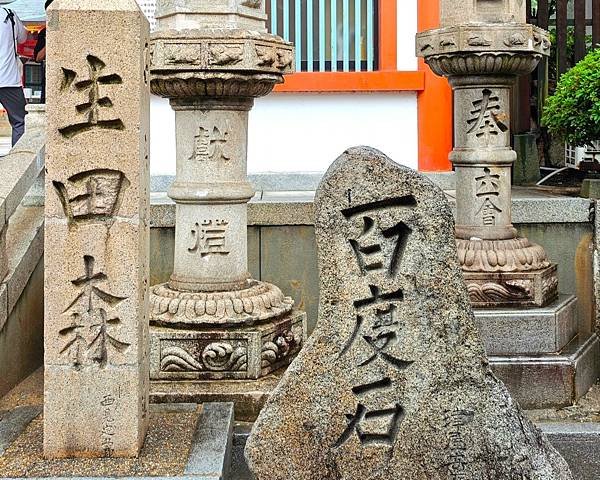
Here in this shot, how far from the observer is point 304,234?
6.54 m

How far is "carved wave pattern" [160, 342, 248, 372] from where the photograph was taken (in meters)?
5.02

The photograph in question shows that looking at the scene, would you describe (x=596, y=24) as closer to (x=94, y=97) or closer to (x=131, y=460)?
(x=94, y=97)

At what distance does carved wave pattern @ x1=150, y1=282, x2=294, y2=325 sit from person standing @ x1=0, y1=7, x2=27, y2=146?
173 inches

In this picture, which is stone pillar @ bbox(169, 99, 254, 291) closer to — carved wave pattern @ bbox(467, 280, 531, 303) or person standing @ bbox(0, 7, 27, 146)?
carved wave pattern @ bbox(467, 280, 531, 303)

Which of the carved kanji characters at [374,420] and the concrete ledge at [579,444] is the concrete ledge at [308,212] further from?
the carved kanji characters at [374,420]

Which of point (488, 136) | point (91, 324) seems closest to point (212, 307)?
point (91, 324)

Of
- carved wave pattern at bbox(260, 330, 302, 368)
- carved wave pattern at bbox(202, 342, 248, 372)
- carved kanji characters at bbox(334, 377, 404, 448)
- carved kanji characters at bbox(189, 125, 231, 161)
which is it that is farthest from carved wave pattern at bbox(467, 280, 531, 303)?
carved kanji characters at bbox(334, 377, 404, 448)

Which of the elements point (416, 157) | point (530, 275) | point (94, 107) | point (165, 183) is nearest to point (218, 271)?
point (94, 107)

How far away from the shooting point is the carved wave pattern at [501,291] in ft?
19.2

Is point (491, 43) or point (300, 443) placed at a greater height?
point (491, 43)

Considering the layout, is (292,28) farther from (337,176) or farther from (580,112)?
(337,176)

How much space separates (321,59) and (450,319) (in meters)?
5.68

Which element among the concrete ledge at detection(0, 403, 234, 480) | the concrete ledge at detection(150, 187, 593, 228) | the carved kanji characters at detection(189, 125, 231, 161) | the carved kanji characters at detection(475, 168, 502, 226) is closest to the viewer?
the concrete ledge at detection(0, 403, 234, 480)

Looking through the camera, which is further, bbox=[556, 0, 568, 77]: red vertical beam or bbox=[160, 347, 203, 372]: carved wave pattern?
bbox=[556, 0, 568, 77]: red vertical beam
